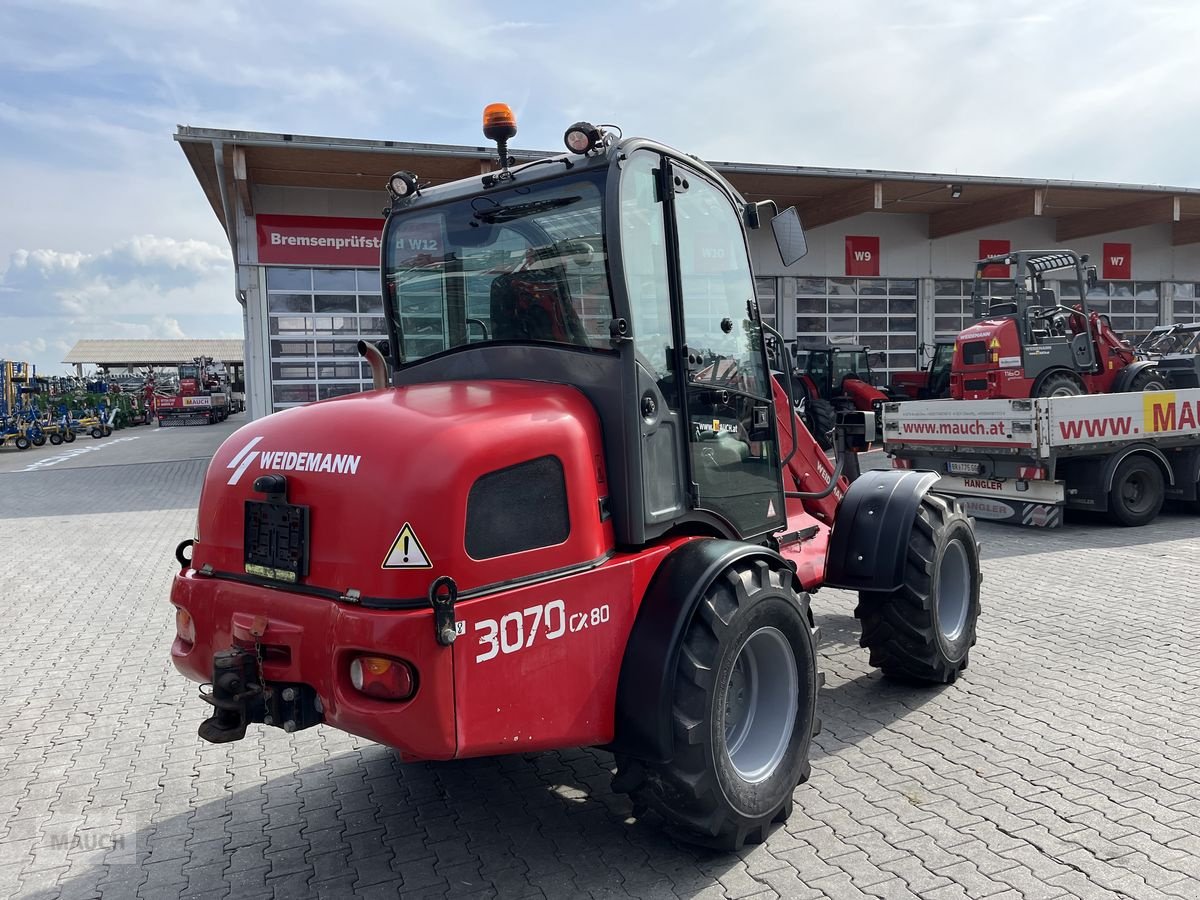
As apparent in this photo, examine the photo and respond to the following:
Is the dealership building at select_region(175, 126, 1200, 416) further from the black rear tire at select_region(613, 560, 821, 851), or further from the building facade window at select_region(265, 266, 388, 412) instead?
the black rear tire at select_region(613, 560, 821, 851)

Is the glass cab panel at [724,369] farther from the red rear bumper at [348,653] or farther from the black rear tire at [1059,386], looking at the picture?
the black rear tire at [1059,386]

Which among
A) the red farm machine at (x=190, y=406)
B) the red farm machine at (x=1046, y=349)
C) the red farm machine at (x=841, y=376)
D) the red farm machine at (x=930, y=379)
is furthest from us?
the red farm machine at (x=190, y=406)

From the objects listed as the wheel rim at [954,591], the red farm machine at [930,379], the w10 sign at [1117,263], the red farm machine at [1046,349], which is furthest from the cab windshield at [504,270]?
the w10 sign at [1117,263]

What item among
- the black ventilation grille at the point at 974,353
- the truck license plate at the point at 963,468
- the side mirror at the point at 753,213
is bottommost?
the truck license plate at the point at 963,468

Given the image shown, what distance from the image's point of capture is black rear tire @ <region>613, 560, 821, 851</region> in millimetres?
3080

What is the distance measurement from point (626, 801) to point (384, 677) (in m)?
1.55

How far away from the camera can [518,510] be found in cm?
292

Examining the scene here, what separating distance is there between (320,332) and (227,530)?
13833 mm

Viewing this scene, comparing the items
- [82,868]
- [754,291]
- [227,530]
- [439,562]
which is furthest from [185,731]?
[754,291]

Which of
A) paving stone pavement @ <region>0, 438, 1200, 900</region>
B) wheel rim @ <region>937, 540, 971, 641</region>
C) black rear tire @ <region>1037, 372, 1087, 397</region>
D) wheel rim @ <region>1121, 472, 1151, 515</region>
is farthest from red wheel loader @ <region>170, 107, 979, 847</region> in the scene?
black rear tire @ <region>1037, 372, 1087, 397</region>

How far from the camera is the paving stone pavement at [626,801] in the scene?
3.21m

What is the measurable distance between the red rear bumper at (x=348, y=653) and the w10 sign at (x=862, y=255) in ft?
64.5

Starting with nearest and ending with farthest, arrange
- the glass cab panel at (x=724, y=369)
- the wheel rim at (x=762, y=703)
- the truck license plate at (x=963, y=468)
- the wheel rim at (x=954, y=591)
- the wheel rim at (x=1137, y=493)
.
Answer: the wheel rim at (x=762, y=703) → the glass cab panel at (x=724, y=369) → the wheel rim at (x=954, y=591) → the wheel rim at (x=1137, y=493) → the truck license plate at (x=963, y=468)

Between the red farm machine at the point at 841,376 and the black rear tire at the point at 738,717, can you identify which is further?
the red farm machine at the point at 841,376
